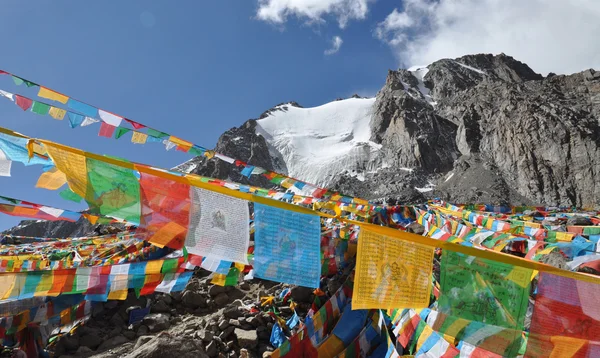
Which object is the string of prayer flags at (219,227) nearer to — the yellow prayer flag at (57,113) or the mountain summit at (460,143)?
the yellow prayer flag at (57,113)

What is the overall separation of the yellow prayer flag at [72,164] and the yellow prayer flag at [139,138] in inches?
145

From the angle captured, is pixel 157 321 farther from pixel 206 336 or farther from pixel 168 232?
pixel 168 232

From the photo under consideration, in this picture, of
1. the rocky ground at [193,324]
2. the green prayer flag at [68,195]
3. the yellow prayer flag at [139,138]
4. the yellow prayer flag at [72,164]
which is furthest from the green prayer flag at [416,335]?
the yellow prayer flag at [139,138]

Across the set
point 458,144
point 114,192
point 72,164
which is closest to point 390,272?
point 114,192

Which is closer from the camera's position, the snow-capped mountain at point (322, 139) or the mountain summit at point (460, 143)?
the mountain summit at point (460, 143)

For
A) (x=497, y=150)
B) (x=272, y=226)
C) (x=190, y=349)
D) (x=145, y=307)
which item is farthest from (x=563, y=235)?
(x=497, y=150)

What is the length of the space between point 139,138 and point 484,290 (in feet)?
22.8

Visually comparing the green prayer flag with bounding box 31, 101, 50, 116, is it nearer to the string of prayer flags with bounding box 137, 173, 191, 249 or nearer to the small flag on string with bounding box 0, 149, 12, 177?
the small flag on string with bounding box 0, 149, 12, 177

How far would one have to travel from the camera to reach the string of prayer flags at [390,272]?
439cm

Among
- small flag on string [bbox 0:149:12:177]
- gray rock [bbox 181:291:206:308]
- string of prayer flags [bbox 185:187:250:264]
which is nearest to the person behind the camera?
string of prayer flags [bbox 185:187:250:264]

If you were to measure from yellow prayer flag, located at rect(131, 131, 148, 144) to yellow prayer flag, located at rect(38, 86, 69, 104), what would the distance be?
1397 mm

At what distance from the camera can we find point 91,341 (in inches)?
333

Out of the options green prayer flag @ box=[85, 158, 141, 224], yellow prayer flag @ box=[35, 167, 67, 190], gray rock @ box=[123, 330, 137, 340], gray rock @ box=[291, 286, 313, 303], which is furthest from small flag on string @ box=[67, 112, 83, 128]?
gray rock @ box=[291, 286, 313, 303]

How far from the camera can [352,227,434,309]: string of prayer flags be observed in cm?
439
